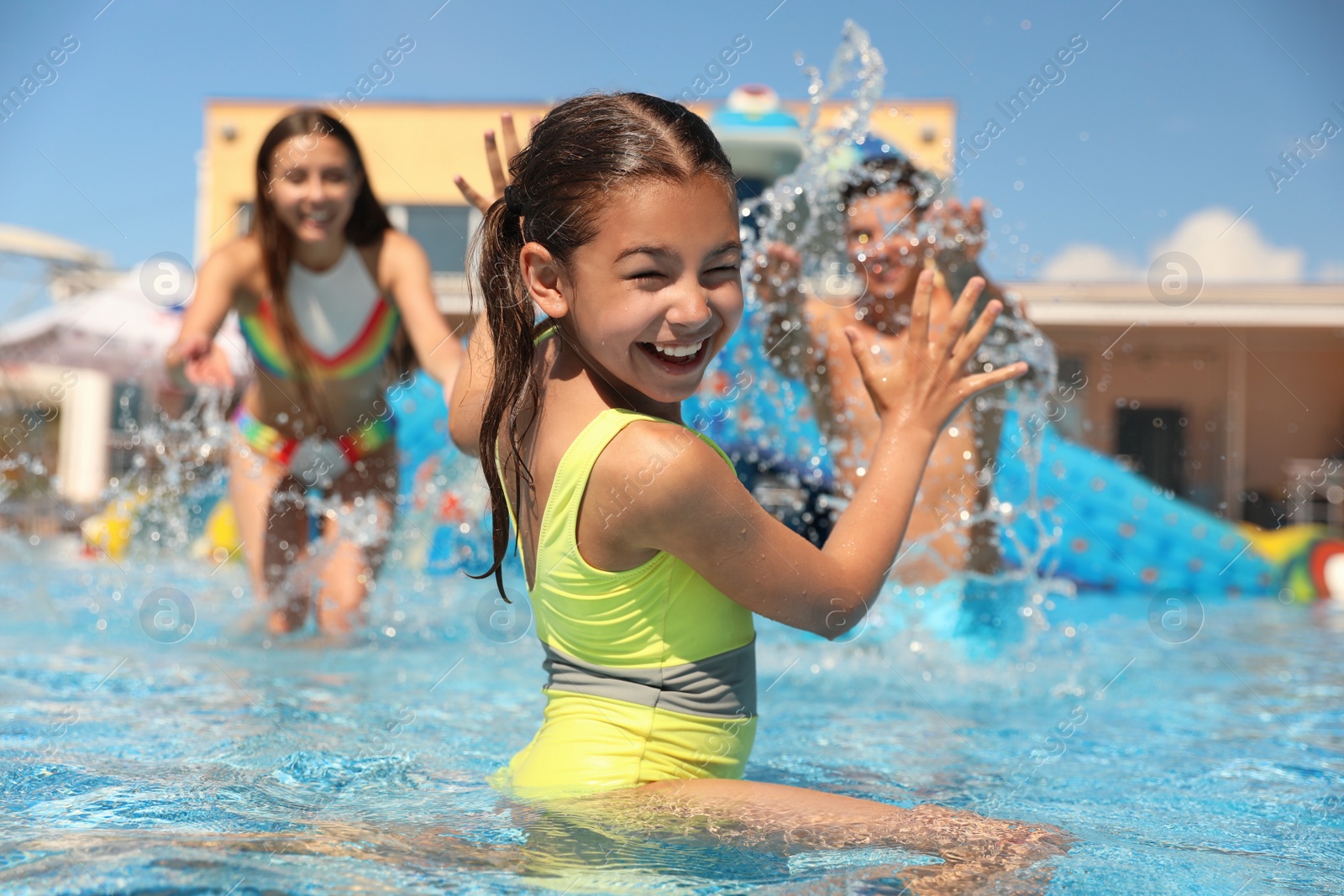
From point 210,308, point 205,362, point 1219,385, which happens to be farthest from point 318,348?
point 1219,385

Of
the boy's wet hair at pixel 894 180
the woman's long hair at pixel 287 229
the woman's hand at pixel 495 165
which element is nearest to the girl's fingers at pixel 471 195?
the woman's hand at pixel 495 165

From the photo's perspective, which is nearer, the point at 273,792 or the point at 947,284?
the point at 273,792

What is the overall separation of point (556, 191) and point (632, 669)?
2.46ft

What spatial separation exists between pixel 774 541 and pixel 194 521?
8.59 metres

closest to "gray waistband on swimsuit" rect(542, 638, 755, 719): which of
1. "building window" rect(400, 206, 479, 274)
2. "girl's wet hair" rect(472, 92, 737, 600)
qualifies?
"girl's wet hair" rect(472, 92, 737, 600)

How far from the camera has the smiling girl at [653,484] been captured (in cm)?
160

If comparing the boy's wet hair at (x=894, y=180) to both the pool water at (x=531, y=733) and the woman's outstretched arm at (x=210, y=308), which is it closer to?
the pool water at (x=531, y=733)

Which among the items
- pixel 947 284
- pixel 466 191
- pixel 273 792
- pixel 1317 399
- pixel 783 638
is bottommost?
pixel 273 792

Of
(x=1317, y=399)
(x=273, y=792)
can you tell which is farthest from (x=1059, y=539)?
(x=1317, y=399)

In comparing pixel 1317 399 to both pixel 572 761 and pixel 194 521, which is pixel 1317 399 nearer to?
pixel 194 521

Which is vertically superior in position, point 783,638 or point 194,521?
point 194,521

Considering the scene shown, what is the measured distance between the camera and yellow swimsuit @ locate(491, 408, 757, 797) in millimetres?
1708

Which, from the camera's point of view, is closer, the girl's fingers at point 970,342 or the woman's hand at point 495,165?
the girl's fingers at point 970,342

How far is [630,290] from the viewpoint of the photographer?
1610 millimetres
